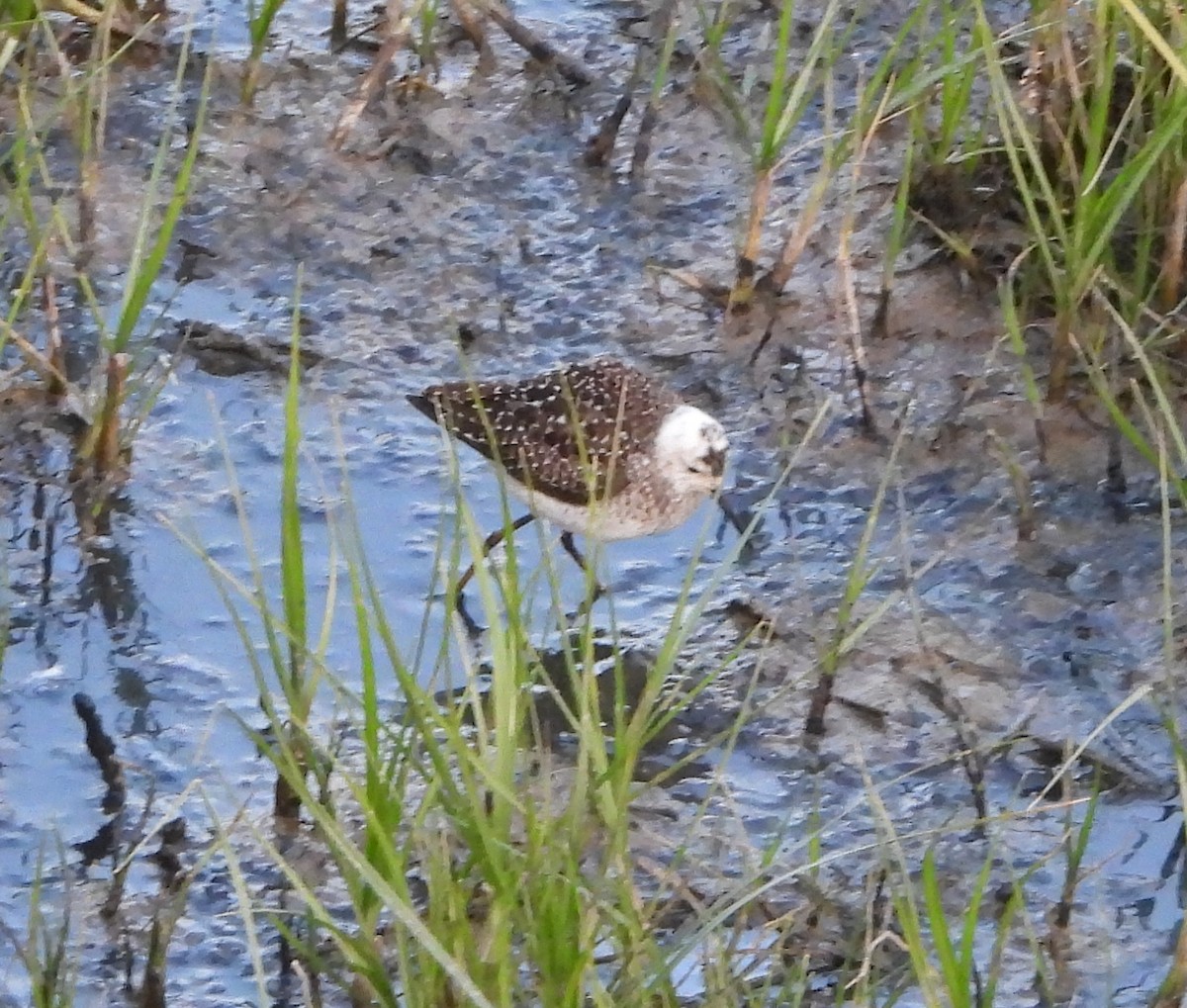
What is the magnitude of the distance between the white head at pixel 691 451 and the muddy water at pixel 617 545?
181 mm

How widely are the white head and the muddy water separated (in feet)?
0.59

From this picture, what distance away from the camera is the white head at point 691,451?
5.12m

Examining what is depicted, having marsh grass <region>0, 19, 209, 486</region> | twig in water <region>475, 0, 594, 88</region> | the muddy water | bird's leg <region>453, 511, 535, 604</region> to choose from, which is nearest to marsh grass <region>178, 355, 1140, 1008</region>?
the muddy water

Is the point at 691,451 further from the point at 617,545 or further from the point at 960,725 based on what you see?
the point at 960,725

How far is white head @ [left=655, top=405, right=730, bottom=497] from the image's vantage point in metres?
5.12

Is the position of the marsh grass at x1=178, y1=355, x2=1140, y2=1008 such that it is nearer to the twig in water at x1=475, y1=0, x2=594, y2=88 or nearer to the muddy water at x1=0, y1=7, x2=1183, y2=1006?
the muddy water at x1=0, y1=7, x2=1183, y2=1006

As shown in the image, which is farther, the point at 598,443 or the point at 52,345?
the point at 598,443

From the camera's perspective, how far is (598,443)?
17.2ft

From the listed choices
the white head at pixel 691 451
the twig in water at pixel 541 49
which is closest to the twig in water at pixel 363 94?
the twig in water at pixel 541 49

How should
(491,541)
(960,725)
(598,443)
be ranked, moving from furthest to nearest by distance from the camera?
(598,443), (491,541), (960,725)

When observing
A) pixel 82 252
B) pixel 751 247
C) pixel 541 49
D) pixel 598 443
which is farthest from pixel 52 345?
pixel 541 49

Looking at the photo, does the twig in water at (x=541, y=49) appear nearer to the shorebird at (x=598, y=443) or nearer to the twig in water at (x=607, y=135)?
the twig in water at (x=607, y=135)

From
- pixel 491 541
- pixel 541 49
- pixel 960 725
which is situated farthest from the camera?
pixel 541 49

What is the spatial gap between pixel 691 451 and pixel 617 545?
0.46 metres
